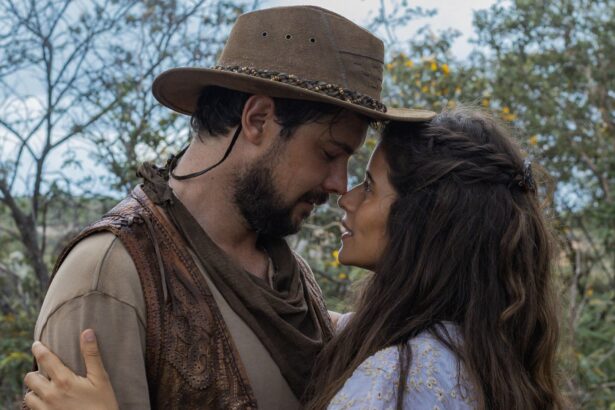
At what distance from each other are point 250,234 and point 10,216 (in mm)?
3339

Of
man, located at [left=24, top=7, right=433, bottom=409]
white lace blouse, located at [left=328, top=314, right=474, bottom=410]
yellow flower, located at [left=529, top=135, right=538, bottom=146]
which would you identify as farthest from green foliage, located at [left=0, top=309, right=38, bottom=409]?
yellow flower, located at [left=529, top=135, right=538, bottom=146]

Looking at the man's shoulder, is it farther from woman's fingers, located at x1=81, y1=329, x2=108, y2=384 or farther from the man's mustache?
the man's mustache

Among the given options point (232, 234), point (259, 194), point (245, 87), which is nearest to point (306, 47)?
point (245, 87)

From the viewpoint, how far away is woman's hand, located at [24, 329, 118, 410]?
1.90 m

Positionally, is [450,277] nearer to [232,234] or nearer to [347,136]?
[347,136]

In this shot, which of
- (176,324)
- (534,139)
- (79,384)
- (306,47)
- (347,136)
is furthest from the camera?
(534,139)

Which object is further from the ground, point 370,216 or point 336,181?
point 336,181

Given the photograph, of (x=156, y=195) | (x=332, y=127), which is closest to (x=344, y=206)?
(x=332, y=127)

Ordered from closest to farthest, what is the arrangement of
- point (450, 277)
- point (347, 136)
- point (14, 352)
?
1. point (450, 277)
2. point (347, 136)
3. point (14, 352)

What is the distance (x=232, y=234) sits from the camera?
241cm

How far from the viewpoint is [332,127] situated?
241 cm

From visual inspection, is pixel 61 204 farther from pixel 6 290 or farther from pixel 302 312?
pixel 302 312

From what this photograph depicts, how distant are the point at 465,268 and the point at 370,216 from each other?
305 mm

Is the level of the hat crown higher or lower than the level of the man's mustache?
higher
